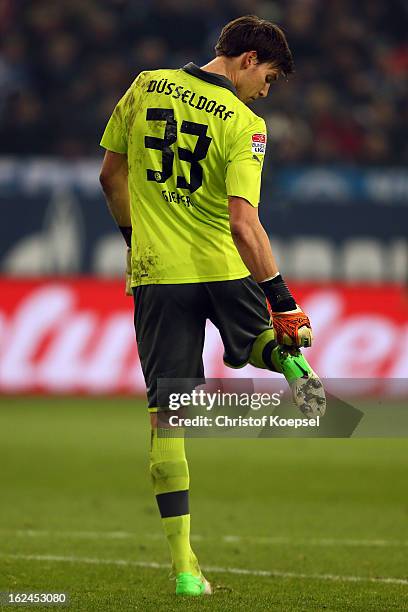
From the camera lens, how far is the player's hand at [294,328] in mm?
4973

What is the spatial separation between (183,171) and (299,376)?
0.95 metres

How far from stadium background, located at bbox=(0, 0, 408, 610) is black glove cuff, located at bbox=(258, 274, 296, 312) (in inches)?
44.9

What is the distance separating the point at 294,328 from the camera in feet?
16.3

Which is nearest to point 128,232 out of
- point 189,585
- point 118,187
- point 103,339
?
point 118,187

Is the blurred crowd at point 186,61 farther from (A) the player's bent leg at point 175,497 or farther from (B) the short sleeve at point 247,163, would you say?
(A) the player's bent leg at point 175,497

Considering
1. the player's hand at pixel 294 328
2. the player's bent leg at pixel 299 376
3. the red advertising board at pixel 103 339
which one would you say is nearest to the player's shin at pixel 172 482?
the player's bent leg at pixel 299 376

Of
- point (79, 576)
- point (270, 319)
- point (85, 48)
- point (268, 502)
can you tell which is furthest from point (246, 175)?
point (85, 48)

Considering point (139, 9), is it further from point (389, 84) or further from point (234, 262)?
point (234, 262)

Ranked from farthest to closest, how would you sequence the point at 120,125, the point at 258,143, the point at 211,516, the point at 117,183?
1. the point at 211,516
2. the point at 117,183
3. the point at 120,125
4. the point at 258,143

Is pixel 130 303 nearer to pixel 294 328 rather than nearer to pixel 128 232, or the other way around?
pixel 128 232

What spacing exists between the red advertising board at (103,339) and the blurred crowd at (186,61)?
2.85m

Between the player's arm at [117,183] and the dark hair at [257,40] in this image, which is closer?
the dark hair at [257,40]

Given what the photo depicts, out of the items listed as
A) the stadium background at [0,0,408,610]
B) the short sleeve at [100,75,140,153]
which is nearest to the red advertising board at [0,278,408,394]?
the stadium background at [0,0,408,610]

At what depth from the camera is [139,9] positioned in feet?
58.6
